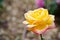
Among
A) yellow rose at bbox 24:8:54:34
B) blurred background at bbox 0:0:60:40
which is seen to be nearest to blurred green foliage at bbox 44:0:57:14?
blurred background at bbox 0:0:60:40

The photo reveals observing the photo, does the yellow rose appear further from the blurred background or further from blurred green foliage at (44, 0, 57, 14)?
blurred green foliage at (44, 0, 57, 14)

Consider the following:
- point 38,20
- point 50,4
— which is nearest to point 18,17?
point 50,4

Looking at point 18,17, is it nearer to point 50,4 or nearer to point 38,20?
point 50,4

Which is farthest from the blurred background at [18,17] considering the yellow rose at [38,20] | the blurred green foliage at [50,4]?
the yellow rose at [38,20]

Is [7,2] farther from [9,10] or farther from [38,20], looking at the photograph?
[38,20]

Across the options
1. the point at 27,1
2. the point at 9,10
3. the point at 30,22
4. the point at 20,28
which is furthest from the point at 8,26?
the point at 30,22

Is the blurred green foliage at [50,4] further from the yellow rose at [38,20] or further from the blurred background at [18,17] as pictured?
the yellow rose at [38,20]

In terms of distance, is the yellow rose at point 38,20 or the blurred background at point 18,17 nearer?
the yellow rose at point 38,20

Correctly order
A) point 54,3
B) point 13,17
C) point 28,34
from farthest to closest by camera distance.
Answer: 1. point 13,17
2. point 28,34
3. point 54,3

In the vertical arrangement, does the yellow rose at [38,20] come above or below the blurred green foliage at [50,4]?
below
